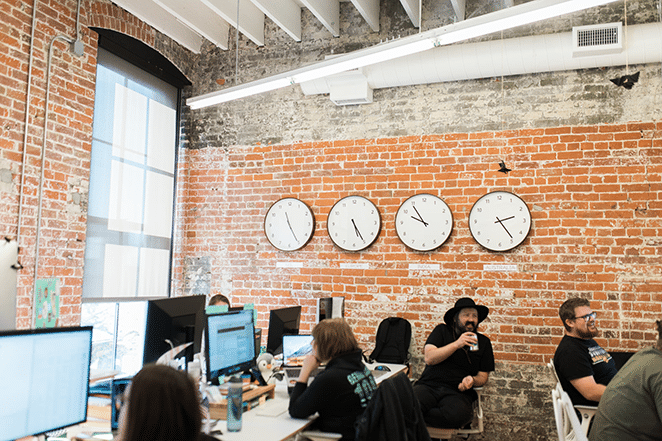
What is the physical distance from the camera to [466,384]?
14.1 ft

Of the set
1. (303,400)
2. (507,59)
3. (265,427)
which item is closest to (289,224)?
(507,59)

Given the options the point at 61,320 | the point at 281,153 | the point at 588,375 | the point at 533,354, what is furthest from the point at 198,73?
the point at 588,375

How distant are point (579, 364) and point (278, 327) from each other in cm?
224

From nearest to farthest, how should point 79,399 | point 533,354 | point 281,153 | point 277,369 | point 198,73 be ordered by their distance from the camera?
1. point 79,399
2. point 277,369
3. point 533,354
4. point 281,153
5. point 198,73

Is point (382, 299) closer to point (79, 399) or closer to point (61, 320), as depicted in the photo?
point (61, 320)

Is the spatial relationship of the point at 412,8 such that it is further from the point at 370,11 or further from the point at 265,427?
the point at 265,427

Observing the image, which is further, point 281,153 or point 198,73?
point 198,73

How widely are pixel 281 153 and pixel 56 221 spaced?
238 centimetres

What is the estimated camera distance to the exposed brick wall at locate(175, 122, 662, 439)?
15.7 ft

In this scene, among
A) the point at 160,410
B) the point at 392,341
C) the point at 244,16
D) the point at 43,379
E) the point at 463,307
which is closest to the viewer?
the point at 160,410

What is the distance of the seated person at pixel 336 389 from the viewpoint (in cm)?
285

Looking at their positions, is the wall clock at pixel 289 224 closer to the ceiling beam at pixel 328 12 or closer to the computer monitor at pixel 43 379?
the ceiling beam at pixel 328 12

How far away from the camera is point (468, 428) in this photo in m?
4.39

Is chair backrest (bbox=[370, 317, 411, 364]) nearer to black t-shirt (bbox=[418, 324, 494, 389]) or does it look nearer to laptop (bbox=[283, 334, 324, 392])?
black t-shirt (bbox=[418, 324, 494, 389])
